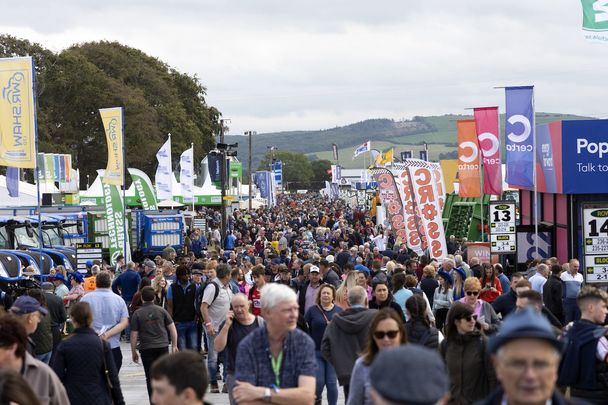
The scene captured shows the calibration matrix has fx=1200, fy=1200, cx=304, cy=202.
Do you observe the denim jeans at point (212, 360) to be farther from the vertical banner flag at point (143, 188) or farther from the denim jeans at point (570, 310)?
the vertical banner flag at point (143, 188)

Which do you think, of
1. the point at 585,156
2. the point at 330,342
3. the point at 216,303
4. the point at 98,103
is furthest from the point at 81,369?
the point at 98,103

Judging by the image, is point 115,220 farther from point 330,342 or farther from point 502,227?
point 330,342

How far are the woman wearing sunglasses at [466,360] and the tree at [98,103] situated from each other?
63.3 metres

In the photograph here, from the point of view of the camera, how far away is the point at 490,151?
25.2 m

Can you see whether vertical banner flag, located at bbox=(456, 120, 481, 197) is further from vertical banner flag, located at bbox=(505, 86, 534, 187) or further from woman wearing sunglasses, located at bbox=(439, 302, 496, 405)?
woman wearing sunglasses, located at bbox=(439, 302, 496, 405)

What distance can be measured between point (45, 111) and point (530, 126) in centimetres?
5550

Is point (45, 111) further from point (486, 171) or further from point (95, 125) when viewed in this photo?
point (486, 171)

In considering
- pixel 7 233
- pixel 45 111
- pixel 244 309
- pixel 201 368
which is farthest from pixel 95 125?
pixel 201 368

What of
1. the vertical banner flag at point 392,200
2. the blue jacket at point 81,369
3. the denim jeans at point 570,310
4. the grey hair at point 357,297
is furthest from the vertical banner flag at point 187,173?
the blue jacket at point 81,369

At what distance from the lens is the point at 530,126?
2298cm

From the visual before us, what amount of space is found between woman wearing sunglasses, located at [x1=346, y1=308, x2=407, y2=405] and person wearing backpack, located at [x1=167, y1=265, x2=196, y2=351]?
857 cm

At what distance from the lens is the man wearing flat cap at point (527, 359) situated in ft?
11.8

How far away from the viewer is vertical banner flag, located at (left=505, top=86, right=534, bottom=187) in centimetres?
2289

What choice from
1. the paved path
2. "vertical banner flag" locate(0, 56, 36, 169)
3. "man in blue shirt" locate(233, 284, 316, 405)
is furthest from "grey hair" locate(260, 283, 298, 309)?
"vertical banner flag" locate(0, 56, 36, 169)
